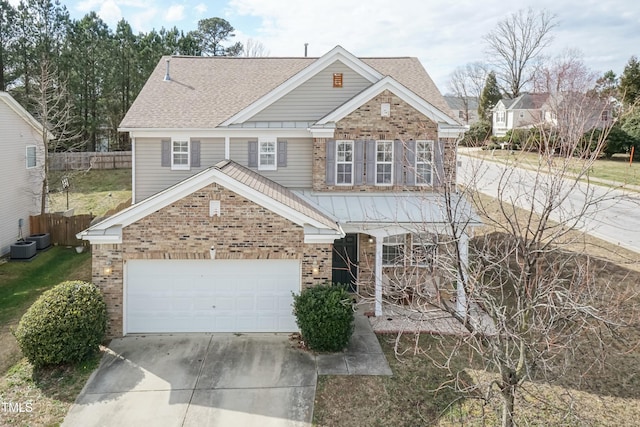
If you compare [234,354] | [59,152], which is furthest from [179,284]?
[59,152]

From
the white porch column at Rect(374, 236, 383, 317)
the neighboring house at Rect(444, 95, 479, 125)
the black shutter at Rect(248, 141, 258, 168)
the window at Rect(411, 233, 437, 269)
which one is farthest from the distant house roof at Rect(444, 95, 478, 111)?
the window at Rect(411, 233, 437, 269)

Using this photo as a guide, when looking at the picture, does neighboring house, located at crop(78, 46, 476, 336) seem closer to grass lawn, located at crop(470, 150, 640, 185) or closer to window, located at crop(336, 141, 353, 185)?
window, located at crop(336, 141, 353, 185)

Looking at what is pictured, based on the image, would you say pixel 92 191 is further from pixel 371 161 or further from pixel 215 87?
pixel 371 161

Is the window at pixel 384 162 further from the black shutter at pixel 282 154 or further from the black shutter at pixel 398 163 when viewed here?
the black shutter at pixel 282 154

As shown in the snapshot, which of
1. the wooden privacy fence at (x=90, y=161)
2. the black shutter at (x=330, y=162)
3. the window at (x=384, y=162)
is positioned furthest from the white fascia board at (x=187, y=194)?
the wooden privacy fence at (x=90, y=161)

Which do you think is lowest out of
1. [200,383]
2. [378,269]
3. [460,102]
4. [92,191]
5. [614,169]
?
[200,383]

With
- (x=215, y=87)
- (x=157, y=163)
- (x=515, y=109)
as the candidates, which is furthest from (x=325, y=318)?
(x=515, y=109)
